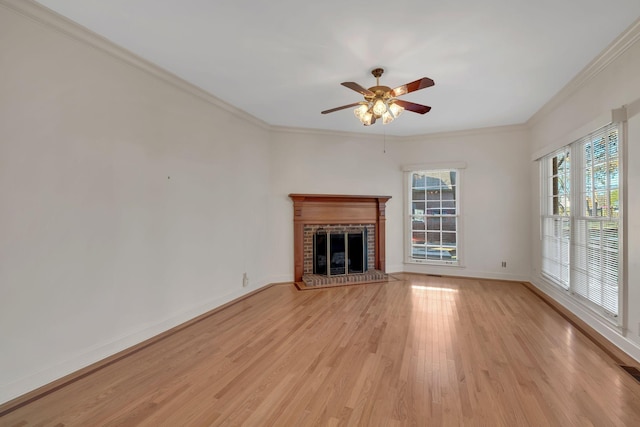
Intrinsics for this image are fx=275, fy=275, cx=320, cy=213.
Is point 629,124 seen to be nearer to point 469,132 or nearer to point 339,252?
point 469,132

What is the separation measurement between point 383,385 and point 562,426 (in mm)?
1035

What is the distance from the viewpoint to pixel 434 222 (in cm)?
537

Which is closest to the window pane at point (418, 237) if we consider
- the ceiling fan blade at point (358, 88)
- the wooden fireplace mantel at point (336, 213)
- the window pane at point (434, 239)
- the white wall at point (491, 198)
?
the window pane at point (434, 239)

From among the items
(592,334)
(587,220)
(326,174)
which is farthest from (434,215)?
(592,334)

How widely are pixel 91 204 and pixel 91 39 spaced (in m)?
1.37

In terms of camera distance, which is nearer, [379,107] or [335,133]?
[379,107]

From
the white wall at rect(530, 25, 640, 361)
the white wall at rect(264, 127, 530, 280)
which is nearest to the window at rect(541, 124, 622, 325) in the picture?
the white wall at rect(530, 25, 640, 361)

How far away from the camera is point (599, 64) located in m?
2.73

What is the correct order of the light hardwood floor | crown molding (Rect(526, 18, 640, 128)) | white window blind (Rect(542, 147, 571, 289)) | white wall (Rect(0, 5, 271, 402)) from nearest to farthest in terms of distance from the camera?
the light hardwood floor, white wall (Rect(0, 5, 271, 402)), crown molding (Rect(526, 18, 640, 128)), white window blind (Rect(542, 147, 571, 289))

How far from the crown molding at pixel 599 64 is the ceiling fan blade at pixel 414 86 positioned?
164cm

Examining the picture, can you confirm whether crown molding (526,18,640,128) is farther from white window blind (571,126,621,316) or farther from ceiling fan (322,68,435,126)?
ceiling fan (322,68,435,126)

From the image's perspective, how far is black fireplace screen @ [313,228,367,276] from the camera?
16.3 ft

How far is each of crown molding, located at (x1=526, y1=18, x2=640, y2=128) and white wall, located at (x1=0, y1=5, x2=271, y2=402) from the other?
4.18 metres

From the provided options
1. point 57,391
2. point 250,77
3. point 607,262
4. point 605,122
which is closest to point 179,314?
point 57,391
